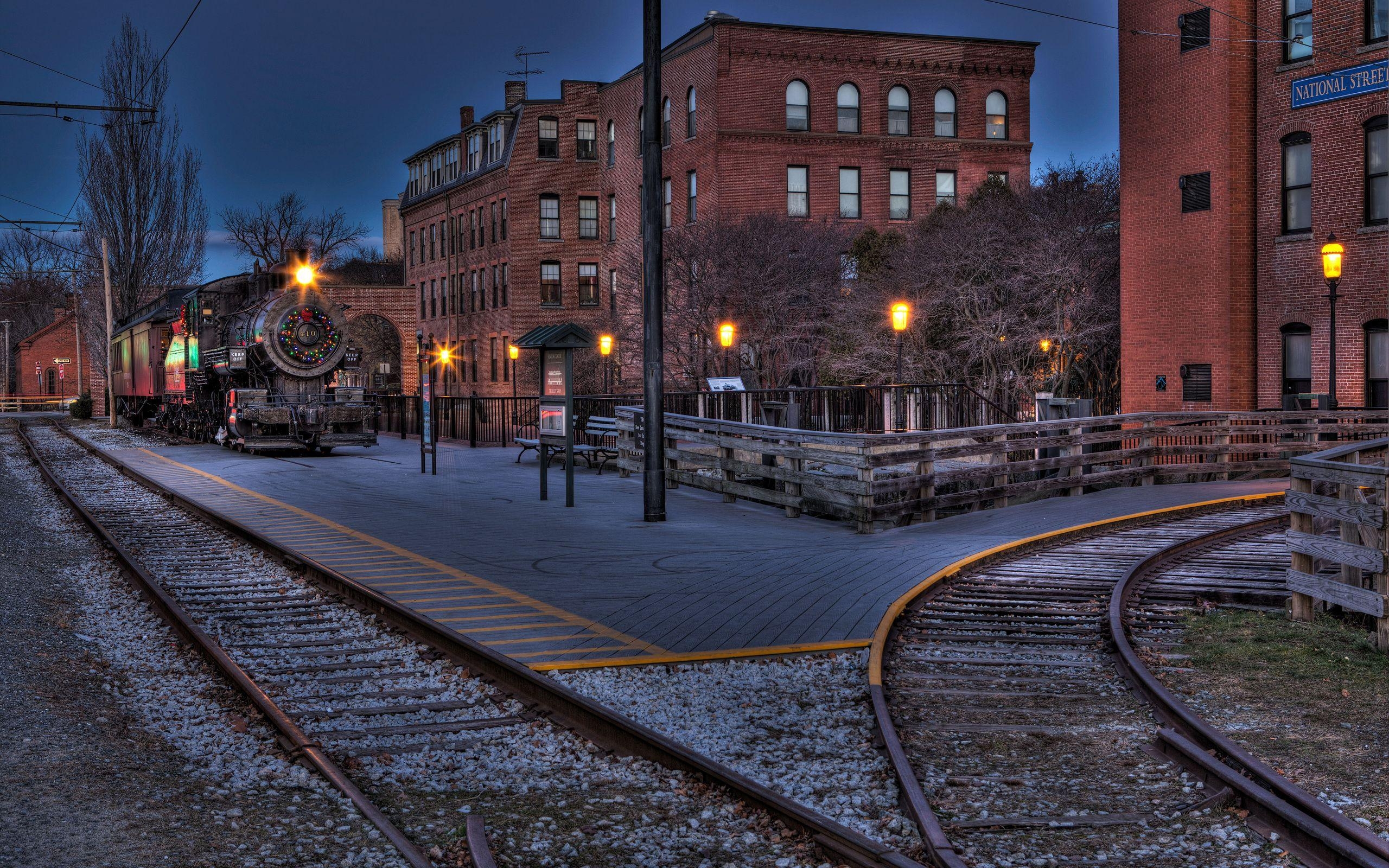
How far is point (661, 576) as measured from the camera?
1152 cm

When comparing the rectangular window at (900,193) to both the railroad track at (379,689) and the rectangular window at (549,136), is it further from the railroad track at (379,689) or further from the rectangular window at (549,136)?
the railroad track at (379,689)

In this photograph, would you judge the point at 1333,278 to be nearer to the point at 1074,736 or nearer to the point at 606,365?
the point at 1074,736

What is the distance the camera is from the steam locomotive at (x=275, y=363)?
2931 cm

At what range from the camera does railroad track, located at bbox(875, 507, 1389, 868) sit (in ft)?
16.8

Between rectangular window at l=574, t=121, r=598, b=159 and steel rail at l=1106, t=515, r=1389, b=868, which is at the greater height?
rectangular window at l=574, t=121, r=598, b=159

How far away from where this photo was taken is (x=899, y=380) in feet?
82.3

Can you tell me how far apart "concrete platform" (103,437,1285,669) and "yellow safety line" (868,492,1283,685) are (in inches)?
6.5

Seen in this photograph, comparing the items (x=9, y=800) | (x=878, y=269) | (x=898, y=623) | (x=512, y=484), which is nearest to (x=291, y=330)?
(x=512, y=484)

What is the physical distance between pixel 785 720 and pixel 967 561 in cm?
563

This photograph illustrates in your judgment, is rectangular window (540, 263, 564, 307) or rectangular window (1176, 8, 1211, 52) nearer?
rectangular window (1176, 8, 1211, 52)

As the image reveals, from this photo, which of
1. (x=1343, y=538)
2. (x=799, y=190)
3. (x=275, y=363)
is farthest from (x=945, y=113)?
(x=1343, y=538)

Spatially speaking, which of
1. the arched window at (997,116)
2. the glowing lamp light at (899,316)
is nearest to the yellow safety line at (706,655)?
the glowing lamp light at (899,316)

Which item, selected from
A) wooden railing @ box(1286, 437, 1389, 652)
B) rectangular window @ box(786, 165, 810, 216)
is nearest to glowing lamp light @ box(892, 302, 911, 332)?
wooden railing @ box(1286, 437, 1389, 652)

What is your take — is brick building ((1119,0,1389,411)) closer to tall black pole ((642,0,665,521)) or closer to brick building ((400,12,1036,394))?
tall black pole ((642,0,665,521))
